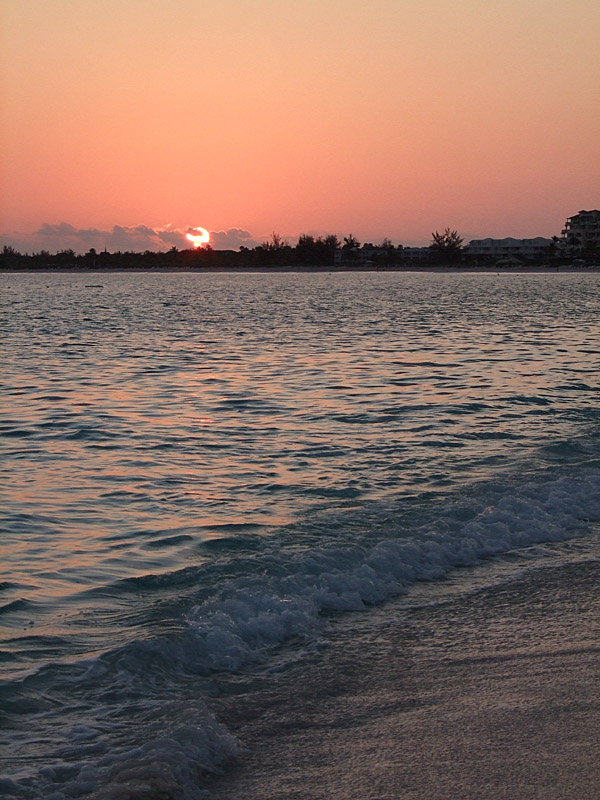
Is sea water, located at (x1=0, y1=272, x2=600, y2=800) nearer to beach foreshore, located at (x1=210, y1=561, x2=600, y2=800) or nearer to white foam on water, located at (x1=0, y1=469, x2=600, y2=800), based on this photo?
white foam on water, located at (x1=0, y1=469, x2=600, y2=800)

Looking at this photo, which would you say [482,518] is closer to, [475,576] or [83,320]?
[475,576]

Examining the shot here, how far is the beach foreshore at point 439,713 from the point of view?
431 centimetres

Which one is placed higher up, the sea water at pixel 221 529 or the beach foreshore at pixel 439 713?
the beach foreshore at pixel 439 713

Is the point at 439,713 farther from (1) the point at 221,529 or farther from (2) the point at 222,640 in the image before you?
(1) the point at 221,529

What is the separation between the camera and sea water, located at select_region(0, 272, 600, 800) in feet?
16.9

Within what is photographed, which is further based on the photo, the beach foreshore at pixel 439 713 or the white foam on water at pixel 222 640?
the white foam on water at pixel 222 640

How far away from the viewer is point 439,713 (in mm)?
5004

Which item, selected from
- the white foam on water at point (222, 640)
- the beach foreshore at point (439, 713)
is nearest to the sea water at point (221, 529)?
the white foam on water at point (222, 640)

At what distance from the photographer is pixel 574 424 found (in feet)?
49.6

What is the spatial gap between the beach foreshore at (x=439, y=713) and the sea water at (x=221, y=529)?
239mm

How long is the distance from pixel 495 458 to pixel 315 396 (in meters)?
6.73

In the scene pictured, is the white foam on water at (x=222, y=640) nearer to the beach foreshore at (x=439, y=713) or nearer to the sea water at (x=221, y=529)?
the sea water at (x=221, y=529)

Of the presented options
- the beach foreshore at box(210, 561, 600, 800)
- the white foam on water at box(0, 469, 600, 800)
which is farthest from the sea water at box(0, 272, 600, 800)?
the beach foreshore at box(210, 561, 600, 800)

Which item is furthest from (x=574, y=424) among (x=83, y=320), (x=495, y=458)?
(x=83, y=320)
